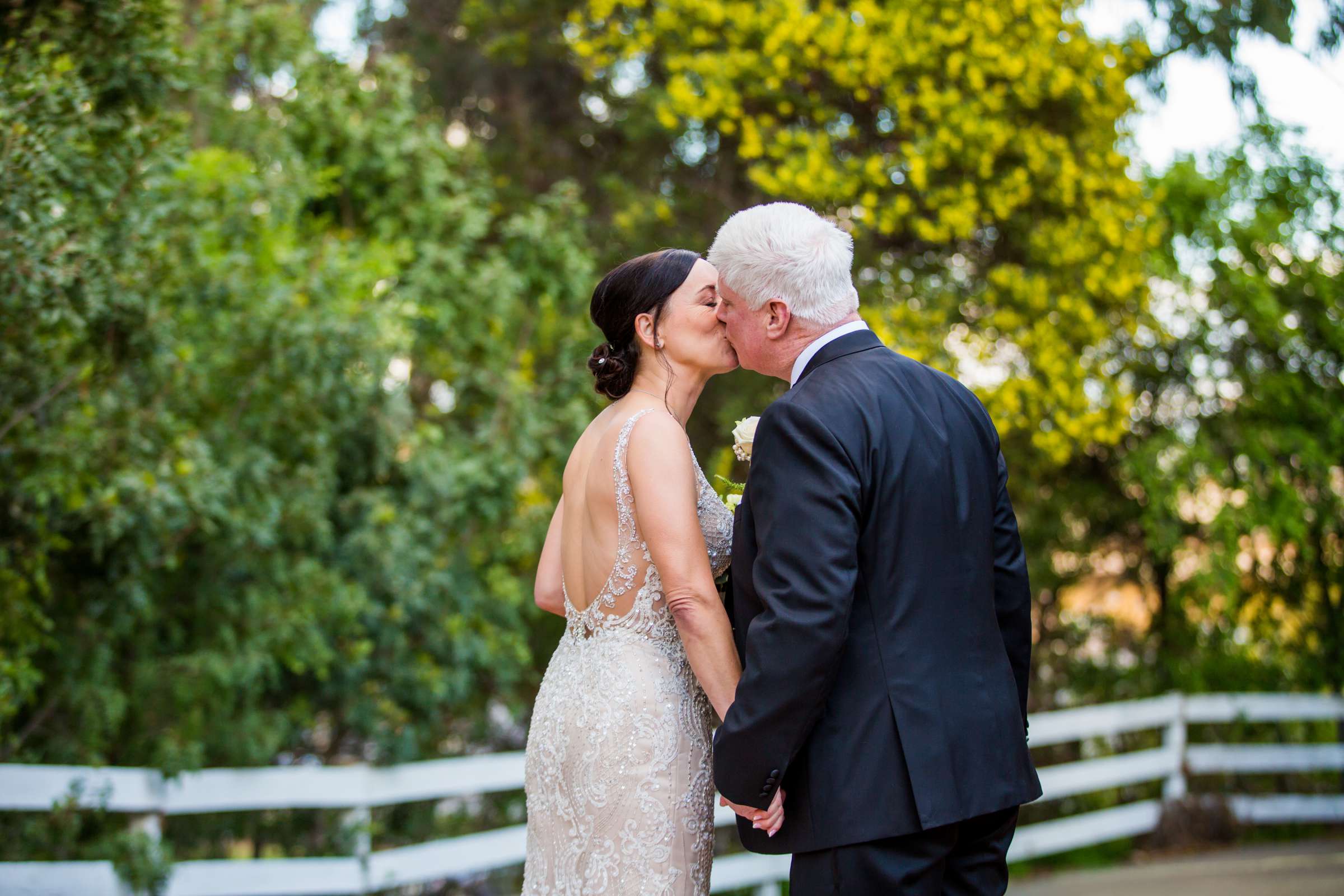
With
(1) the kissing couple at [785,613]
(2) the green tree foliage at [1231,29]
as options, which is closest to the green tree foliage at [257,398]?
(1) the kissing couple at [785,613]

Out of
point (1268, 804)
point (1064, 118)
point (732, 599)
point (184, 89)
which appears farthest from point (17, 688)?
point (1268, 804)

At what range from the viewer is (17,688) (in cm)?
358

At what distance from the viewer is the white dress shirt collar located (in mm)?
2273

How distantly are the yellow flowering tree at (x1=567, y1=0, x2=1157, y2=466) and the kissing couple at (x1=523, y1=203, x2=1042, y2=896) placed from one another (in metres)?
2.90

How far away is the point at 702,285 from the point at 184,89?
2.13 meters

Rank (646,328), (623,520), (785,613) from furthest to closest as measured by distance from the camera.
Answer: (646,328), (623,520), (785,613)

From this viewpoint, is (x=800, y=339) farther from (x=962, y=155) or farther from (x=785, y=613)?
(x=962, y=155)

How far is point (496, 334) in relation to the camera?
226 inches

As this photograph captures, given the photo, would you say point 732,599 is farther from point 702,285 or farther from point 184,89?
point 184,89

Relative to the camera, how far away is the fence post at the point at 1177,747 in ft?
23.0

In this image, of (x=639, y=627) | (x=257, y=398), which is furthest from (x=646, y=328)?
(x=257, y=398)

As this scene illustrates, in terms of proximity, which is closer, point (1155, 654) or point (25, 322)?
point (25, 322)

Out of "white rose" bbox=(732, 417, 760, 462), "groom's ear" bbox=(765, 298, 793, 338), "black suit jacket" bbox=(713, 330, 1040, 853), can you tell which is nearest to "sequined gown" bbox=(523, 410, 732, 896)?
"white rose" bbox=(732, 417, 760, 462)

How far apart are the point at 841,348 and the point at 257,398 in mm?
3104
